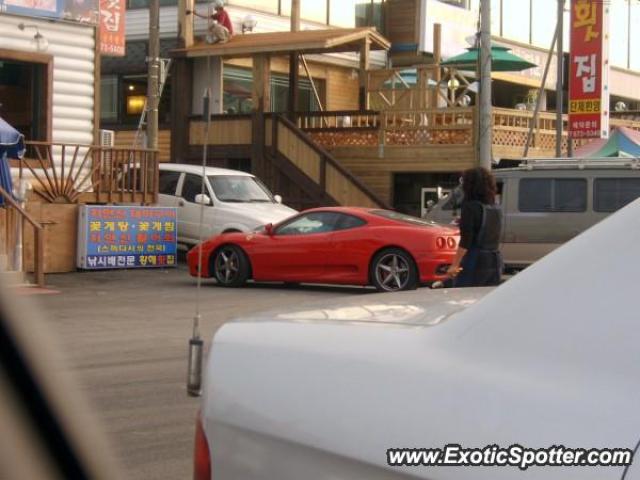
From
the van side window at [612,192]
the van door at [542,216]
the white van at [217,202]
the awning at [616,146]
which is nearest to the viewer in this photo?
the van side window at [612,192]

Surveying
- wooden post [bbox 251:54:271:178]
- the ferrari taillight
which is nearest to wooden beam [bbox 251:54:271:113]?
wooden post [bbox 251:54:271:178]

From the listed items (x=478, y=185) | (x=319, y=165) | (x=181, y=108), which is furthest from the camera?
(x=181, y=108)

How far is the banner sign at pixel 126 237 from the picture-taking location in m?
17.8

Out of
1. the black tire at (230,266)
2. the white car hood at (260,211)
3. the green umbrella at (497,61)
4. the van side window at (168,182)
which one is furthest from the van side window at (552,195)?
the green umbrella at (497,61)

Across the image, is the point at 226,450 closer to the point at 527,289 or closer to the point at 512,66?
the point at 527,289

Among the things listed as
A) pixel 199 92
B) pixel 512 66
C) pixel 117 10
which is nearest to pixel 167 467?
pixel 117 10

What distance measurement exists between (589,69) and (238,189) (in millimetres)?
8224

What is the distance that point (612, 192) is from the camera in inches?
669

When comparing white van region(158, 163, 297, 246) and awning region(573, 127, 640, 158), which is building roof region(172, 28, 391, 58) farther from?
awning region(573, 127, 640, 158)

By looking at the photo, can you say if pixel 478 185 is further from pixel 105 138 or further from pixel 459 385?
pixel 105 138

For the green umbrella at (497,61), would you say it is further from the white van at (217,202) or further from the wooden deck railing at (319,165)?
the white van at (217,202)

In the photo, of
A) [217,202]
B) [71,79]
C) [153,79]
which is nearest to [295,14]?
[153,79]

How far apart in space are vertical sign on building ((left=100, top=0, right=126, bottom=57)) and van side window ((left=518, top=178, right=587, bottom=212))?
1164 centimetres

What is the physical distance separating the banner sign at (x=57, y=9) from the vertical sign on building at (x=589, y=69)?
1030 centimetres
